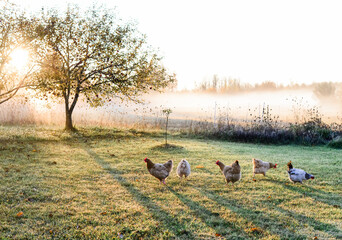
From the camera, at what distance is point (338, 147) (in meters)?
13.6

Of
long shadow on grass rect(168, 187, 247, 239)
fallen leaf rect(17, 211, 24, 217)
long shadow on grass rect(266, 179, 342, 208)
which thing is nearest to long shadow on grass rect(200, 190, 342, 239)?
Answer: long shadow on grass rect(168, 187, 247, 239)

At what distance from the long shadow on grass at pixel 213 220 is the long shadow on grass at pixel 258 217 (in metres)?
0.40

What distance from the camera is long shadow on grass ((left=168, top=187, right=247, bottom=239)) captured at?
14.0 feet

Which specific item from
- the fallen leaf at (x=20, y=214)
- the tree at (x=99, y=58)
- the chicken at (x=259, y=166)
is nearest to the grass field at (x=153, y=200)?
the fallen leaf at (x=20, y=214)

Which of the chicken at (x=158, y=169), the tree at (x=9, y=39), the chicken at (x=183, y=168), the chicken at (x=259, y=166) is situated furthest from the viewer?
the tree at (x=9, y=39)

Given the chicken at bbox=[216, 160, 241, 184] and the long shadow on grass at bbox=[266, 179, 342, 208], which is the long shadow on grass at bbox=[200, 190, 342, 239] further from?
the long shadow on grass at bbox=[266, 179, 342, 208]

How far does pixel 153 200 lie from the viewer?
18.3ft

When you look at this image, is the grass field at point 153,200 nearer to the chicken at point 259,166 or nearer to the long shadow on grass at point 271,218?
the long shadow on grass at point 271,218

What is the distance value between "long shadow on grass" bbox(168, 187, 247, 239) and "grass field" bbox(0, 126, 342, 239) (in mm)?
16

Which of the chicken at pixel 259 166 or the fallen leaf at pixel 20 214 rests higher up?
the chicken at pixel 259 166

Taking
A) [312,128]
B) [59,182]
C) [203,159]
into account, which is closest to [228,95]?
[312,128]

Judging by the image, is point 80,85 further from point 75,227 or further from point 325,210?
point 325,210

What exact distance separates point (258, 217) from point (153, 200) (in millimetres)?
2014

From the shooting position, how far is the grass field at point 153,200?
4267 millimetres
